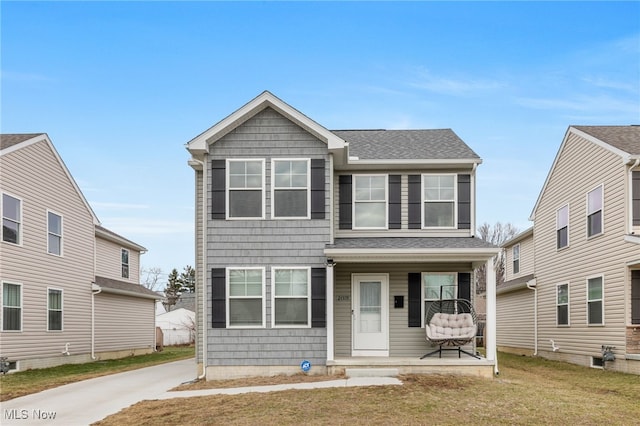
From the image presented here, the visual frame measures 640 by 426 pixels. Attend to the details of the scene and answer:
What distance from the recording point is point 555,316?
1906 centimetres

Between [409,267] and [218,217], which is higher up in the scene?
[218,217]

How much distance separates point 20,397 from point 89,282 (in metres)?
10.2

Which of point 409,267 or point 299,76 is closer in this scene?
point 409,267

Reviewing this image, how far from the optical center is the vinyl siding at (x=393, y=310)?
A: 14.1 metres

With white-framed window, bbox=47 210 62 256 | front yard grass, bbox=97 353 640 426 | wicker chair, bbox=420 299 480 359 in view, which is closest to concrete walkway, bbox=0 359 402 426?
front yard grass, bbox=97 353 640 426

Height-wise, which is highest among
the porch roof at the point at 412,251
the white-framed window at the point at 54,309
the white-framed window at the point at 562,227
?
the white-framed window at the point at 562,227

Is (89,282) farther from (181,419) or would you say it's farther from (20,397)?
(181,419)

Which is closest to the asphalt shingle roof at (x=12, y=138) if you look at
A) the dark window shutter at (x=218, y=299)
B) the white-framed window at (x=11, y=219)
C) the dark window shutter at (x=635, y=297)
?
the white-framed window at (x=11, y=219)

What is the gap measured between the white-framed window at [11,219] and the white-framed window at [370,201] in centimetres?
905

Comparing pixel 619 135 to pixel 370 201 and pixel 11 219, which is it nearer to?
pixel 370 201

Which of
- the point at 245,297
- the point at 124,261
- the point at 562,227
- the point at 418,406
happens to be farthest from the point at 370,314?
the point at 124,261

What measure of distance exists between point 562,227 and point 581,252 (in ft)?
5.67

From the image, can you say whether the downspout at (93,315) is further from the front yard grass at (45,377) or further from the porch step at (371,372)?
the porch step at (371,372)

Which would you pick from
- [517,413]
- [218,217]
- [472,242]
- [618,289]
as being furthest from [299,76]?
[517,413]
